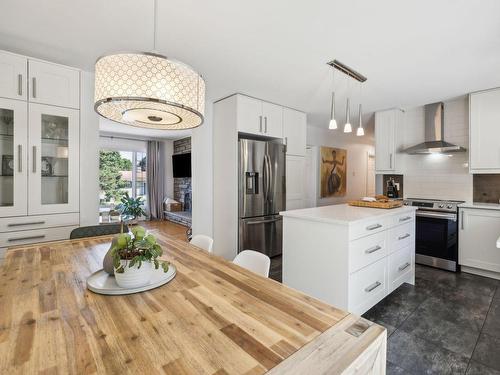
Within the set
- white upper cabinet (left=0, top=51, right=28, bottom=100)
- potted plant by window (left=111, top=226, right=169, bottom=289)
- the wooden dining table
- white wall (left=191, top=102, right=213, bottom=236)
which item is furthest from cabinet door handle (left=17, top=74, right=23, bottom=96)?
potted plant by window (left=111, top=226, right=169, bottom=289)

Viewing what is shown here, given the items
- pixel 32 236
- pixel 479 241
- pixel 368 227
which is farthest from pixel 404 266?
pixel 32 236

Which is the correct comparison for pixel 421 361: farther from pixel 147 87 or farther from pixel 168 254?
pixel 147 87

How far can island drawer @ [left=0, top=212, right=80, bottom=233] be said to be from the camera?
2.12 m

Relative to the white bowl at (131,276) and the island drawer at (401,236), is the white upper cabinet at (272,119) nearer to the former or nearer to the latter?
the island drawer at (401,236)

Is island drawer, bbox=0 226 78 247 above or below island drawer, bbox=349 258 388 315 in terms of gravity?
above

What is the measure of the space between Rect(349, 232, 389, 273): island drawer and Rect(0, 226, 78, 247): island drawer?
263 centimetres

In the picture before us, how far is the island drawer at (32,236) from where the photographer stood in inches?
83.4

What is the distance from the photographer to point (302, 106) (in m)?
3.88

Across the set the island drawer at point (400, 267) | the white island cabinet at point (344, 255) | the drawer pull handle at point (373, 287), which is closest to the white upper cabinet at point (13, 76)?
the white island cabinet at point (344, 255)

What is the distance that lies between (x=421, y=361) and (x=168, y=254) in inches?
70.7

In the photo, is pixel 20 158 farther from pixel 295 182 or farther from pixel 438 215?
pixel 438 215

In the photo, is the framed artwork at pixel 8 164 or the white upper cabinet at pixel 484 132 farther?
the white upper cabinet at pixel 484 132

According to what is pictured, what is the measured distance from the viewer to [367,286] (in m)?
2.00

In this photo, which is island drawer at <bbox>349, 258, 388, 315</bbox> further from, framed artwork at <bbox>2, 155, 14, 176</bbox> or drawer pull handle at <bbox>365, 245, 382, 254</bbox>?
framed artwork at <bbox>2, 155, 14, 176</bbox>
